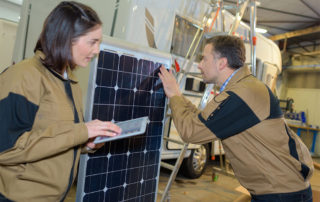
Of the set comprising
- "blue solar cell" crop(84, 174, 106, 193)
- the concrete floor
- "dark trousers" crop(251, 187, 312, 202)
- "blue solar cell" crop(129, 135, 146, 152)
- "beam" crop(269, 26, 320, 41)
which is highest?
"beam" crop(269, 26, 320, 41)

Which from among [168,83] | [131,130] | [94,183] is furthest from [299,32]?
[131,130]

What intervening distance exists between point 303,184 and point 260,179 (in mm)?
323

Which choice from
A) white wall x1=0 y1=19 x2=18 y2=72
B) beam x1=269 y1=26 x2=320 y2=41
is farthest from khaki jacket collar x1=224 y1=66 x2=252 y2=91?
beam x1=269 y1=26 x2=320 y2=41

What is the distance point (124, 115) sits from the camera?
1.92 m

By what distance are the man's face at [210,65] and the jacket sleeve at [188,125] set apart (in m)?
0.35

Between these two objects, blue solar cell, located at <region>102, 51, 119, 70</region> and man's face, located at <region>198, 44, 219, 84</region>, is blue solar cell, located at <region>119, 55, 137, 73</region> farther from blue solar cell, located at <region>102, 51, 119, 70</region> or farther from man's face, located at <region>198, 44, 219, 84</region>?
man's face, located at <region>198, 44, 219, 84</region>

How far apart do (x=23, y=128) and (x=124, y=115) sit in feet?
2.75

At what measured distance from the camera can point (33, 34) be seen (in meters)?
3.69

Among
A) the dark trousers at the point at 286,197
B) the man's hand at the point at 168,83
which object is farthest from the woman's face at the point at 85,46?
the dark trousers at the point at 286,197

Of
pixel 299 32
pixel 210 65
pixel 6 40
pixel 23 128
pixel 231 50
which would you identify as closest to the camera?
pixel 23 128

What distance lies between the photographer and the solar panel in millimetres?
1771

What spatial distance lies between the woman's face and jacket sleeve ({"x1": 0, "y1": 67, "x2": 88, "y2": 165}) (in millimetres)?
262

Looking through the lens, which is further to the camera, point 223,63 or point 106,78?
point 223,63

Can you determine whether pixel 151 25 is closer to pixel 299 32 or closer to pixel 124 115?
pixel 124 115
